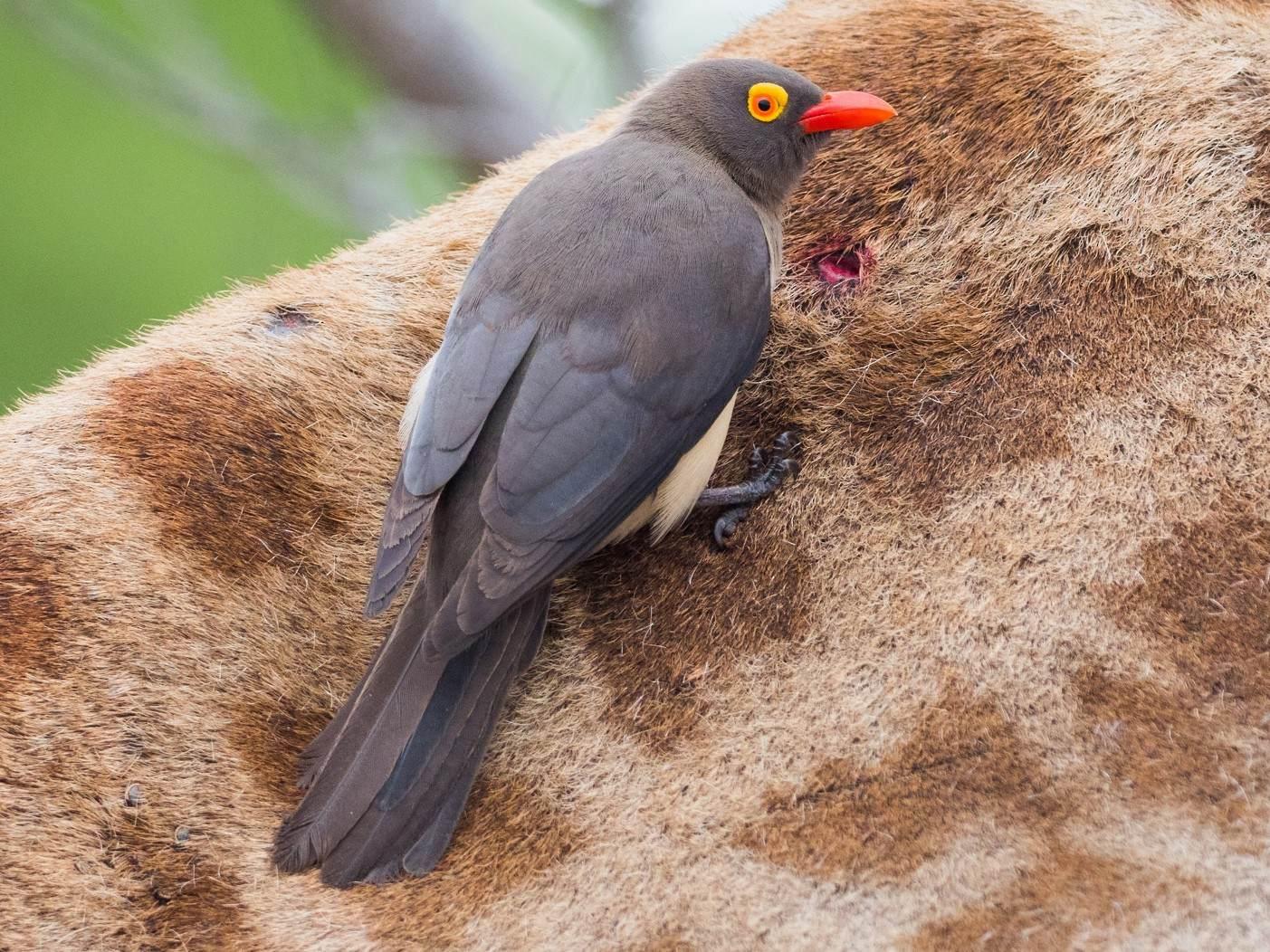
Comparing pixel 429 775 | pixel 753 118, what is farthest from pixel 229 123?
pixel 429 775

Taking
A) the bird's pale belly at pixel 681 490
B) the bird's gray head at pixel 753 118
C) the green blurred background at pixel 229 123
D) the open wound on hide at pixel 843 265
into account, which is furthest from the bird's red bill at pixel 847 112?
the green blurred background at pixel 229 123

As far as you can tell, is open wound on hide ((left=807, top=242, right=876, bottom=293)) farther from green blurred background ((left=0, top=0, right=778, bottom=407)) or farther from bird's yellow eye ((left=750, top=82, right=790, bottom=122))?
green blurred background ((left=0, top=0, right=778, bottom=407))

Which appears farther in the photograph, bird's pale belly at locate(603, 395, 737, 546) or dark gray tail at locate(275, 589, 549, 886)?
bird's pale belly at locate(603, 395, 737, 546)

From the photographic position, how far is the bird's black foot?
7.72 feet

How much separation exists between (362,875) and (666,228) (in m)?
1.32

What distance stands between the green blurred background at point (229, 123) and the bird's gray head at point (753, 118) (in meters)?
2.17

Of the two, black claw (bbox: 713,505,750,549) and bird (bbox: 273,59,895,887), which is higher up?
bird (bbox: 273,59,895,887)

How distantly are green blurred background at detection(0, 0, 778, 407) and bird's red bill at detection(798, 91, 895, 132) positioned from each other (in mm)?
2403

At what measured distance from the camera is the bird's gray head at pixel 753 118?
263 centimetres

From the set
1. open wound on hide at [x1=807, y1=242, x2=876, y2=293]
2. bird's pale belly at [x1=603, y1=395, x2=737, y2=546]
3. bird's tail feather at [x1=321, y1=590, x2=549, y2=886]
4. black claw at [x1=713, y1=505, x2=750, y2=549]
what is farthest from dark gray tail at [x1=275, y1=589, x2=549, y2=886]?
open wound on hide at [x1=807, y1=242, x2=876, y2=293]

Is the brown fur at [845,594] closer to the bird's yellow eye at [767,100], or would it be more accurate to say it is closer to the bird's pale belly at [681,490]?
the bird's pale belly at [681,490]

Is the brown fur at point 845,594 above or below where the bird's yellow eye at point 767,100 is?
below

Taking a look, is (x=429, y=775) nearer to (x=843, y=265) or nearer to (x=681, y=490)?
(x=681, y=490)

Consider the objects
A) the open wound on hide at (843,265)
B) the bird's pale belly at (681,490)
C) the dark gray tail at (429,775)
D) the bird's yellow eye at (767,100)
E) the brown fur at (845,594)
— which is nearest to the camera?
the brown fur at (845,594)
